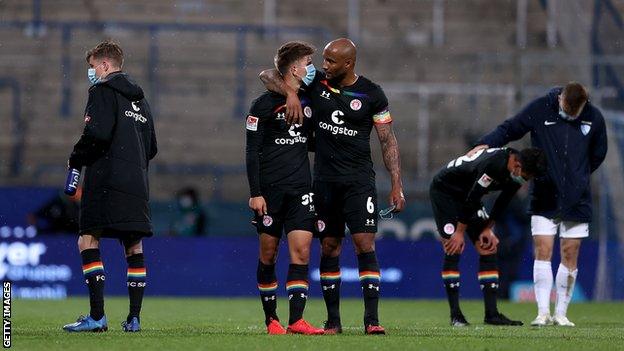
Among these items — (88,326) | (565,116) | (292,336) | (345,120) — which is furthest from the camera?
(565,116)

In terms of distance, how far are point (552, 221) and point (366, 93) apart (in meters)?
3.03

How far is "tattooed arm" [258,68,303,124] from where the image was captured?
376 inches

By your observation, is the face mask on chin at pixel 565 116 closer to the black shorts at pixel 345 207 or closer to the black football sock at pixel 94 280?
the black shorts at pixel 345 207

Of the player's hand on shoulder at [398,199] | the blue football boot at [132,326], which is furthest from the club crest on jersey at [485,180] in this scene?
the blue football boot at [132,326]

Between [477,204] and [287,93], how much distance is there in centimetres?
278

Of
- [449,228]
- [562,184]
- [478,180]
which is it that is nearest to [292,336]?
[478,180]

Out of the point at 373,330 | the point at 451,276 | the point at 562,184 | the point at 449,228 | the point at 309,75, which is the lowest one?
the point at 373,330

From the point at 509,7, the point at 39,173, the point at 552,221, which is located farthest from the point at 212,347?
the point at 509,7

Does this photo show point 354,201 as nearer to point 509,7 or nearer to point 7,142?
point 7,142

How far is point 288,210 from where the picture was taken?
9.76 metres

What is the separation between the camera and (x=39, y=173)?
69.4 ft

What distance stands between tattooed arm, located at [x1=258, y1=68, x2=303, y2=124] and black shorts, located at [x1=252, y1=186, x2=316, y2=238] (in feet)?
1.74

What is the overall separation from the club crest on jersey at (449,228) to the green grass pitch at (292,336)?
83 centimetres

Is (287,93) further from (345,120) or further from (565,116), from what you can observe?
(565,116)
